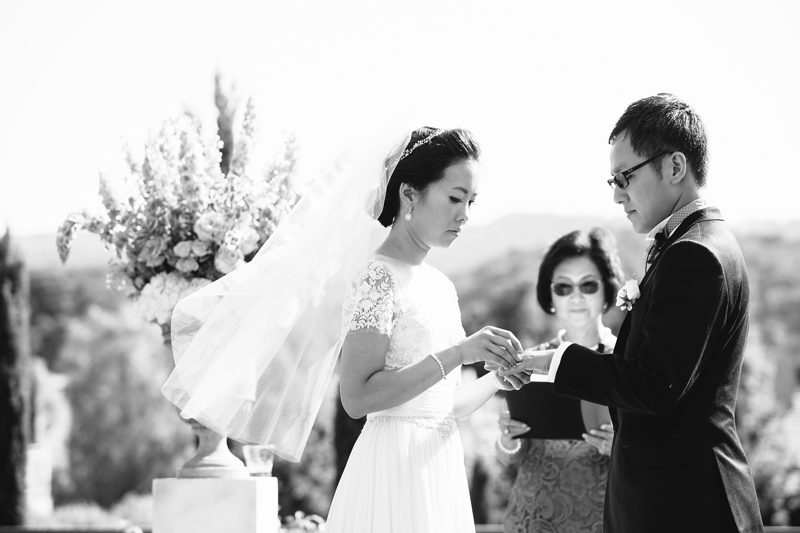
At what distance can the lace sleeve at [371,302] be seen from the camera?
3.33 meters

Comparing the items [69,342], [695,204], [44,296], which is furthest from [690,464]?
[44,296]

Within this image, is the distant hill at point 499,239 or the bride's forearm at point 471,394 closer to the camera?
the bride's forearm at point 471,394

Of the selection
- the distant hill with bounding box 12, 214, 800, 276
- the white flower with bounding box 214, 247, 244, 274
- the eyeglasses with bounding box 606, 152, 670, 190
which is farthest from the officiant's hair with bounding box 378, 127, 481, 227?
the distant hill with bounding box 12, 214, 800, 276

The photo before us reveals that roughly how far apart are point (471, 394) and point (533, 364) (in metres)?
0.59

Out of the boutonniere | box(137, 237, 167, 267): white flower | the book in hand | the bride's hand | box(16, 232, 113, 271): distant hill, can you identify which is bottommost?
the book in hand

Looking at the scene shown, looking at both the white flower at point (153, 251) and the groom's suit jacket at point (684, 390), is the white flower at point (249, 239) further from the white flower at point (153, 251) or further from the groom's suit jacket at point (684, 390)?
the groom's suit jacket at point (684, 390)

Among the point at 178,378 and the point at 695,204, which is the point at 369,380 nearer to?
the point at 178,378

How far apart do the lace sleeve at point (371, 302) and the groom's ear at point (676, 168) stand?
116cm

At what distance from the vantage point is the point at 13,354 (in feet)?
49.8

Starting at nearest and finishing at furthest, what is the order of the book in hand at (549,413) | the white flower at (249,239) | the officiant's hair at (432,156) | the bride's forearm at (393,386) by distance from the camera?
the bride's forearm at (393,386) → the officiant's hair at (432,156) → the book in hand at (549,413) → the white flower at (249,239)

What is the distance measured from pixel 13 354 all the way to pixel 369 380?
13758mm

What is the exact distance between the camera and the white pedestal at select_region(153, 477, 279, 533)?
443 centimetres

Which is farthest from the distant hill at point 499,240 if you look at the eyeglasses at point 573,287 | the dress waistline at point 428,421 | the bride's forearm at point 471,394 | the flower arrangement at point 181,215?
the dress waistline at point 428,421

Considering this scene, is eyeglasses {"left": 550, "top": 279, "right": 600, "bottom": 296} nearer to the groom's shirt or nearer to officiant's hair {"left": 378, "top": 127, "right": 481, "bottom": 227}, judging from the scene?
officiant's hair {"left": 378, "top": 127, "right": 481, "bottom": 227}
